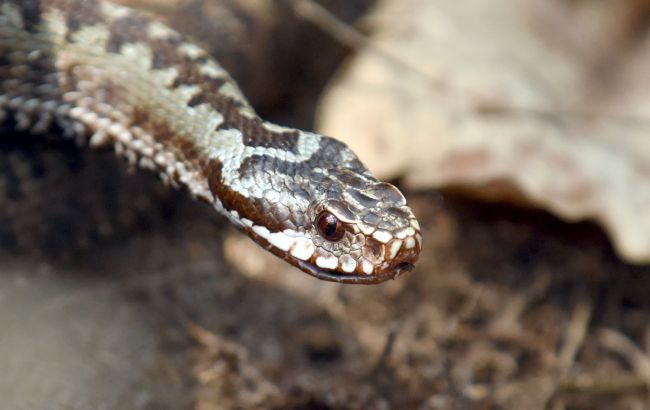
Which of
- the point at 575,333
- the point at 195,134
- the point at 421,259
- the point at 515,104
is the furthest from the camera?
the point at 515,104

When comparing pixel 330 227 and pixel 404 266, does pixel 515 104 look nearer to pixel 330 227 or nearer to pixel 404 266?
pixel 404 266

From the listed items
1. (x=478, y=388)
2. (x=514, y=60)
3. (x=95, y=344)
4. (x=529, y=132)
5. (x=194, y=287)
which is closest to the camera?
(x=95, y=344)

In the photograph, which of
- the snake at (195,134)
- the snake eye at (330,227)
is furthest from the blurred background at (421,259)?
the snake eye at (330,227)

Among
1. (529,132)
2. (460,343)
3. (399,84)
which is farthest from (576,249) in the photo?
(399,84)

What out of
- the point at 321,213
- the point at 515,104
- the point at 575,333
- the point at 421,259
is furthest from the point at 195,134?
the point at 575,333

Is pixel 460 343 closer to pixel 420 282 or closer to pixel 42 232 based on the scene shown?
pixel 420 282

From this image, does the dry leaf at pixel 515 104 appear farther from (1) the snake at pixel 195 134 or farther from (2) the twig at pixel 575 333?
(1) the snake at pixel 195 134
